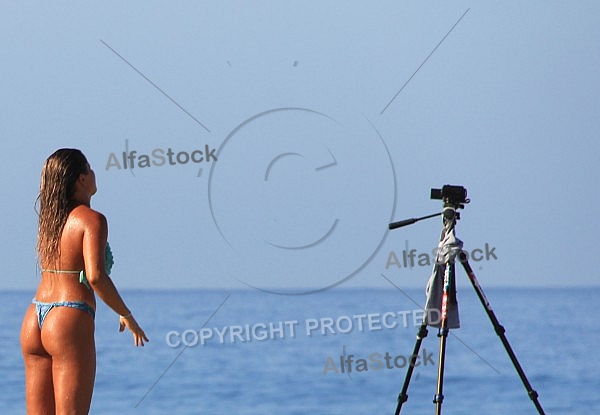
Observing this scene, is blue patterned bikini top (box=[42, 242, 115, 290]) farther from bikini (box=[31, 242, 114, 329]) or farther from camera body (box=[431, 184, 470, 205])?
camera body (box=[431, 184, 470, 205])

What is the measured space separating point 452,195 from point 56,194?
1.47m

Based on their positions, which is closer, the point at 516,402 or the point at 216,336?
the point at 516,402

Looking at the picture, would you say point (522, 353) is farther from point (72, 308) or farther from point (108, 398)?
point (72, 308)

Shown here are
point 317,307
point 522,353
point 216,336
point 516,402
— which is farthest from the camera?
point 317,307

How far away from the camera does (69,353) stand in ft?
10.5

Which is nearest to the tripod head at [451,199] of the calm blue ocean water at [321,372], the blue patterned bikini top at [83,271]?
the blue patterned bikini top at [83,271]

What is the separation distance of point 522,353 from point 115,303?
13520mm

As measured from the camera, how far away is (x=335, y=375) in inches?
526

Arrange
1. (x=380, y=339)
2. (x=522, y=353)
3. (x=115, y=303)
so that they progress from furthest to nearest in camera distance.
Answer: (x=380, y=339), (x=522, y=353), (x=115, y=303)

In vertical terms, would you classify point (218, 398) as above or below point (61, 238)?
below

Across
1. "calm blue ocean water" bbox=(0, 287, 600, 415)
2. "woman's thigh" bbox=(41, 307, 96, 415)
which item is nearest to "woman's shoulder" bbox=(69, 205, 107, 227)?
"woman's thigh" bbox=(41, 307, 96, 415)

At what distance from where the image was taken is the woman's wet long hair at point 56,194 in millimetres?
3246

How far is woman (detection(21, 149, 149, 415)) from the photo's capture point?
3.21 metres

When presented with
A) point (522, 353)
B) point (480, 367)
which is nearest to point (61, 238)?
point (480, 367)
